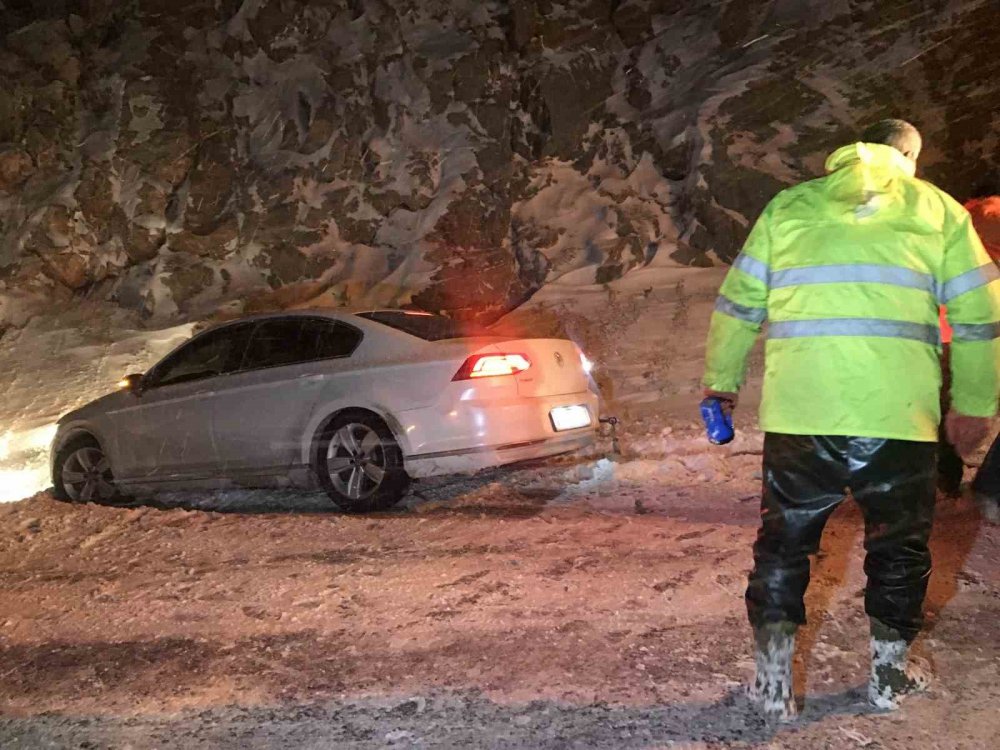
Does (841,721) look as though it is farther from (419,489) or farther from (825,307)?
(419,489)

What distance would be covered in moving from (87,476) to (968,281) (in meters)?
7.08

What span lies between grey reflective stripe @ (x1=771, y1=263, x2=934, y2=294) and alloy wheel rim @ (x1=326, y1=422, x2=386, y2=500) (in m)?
3.96

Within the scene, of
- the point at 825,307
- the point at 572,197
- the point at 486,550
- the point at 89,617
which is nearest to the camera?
the point at 825,307

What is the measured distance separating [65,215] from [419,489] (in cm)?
958

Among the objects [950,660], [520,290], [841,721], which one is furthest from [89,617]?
[520,290]

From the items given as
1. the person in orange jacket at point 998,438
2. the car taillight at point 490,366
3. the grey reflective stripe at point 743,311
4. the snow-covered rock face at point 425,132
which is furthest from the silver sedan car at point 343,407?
the snow-covered rock face at point 425,132

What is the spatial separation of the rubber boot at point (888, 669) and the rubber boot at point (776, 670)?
0.83ft

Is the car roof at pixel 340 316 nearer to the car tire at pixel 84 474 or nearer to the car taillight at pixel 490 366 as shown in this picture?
the car taillight at pixel 490 366

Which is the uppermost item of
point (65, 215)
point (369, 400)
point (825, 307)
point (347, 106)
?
point (347, 106)

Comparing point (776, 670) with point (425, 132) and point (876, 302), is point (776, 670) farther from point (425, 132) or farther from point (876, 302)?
point (425, 132)

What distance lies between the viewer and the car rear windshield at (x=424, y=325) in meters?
6.12

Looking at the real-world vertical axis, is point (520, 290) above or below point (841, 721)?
above

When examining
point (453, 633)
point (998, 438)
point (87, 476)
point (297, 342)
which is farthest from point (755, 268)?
point (87, 476)

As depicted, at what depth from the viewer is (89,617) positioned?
403cm
